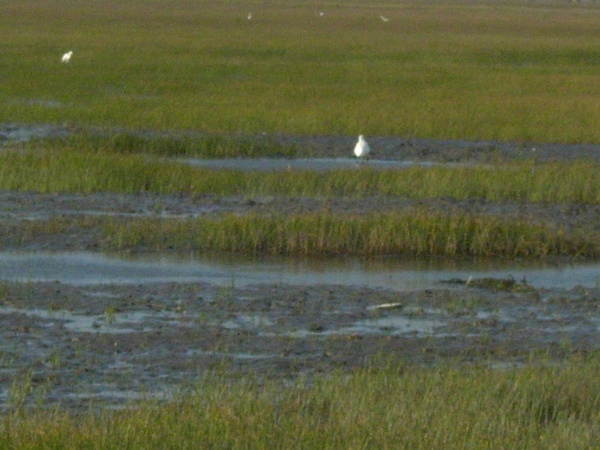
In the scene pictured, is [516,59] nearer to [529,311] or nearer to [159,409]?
[529,311]

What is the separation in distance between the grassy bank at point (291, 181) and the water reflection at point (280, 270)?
357 cm

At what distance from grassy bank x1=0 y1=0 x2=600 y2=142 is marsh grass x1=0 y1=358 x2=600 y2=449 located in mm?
16046

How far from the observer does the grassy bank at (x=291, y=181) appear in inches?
661

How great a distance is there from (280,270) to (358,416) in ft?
18.5

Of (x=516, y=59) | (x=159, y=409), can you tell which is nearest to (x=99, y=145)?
(x=159, y=409)

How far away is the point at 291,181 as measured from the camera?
17.2 m

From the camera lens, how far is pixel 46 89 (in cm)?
2988

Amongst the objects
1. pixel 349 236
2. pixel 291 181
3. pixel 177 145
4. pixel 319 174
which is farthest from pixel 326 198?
pixel 177 145

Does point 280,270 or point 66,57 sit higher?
point 66,57

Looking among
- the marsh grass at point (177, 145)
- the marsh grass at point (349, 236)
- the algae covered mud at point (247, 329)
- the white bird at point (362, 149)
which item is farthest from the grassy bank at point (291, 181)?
the algae covered mud at point (247, 329)

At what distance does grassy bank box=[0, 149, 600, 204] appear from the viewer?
1678 centimetres

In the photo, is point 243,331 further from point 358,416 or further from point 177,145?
point 177,145

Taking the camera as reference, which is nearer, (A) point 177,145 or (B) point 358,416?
(B) point 358,416

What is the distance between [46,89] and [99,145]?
32.6 feet
